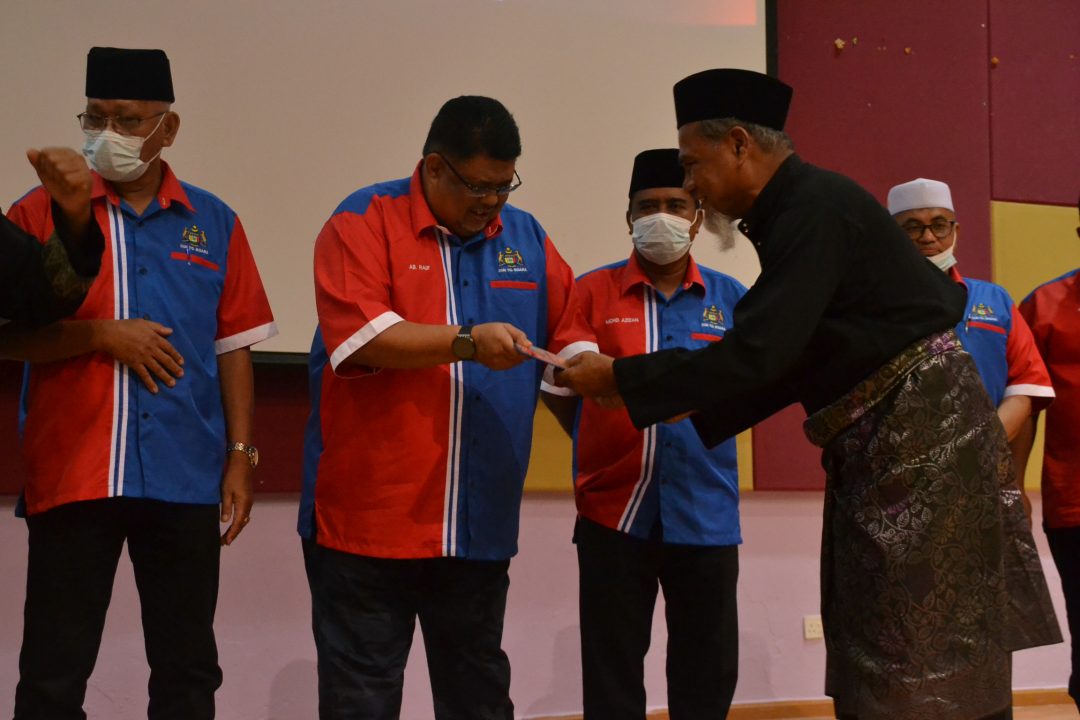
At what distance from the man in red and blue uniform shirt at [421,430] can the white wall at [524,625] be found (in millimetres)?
1229

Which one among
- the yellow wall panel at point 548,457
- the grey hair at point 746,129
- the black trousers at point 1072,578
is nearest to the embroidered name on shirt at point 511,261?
the grey hair at point 746,129

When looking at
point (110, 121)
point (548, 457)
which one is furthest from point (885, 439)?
point (548, 457)

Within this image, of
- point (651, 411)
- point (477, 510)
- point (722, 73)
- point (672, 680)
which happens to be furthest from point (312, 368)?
point (672, 680)

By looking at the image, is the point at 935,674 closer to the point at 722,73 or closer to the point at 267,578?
the point at 722,73

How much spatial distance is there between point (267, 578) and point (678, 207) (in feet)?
5.83

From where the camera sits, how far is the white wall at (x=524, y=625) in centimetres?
315

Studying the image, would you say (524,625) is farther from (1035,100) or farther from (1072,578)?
(1035,100)

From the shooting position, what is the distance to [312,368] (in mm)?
2293

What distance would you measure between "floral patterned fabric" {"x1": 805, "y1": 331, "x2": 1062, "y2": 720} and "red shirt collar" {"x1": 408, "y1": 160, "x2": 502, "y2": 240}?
2.71ft

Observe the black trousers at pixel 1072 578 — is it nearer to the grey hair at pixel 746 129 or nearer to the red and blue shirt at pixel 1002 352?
the red and blue shirt at pixel 1002 352

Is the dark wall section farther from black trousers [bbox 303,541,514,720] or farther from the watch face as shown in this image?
the watch face

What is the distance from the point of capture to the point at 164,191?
236 cm

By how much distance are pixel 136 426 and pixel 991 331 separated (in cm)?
255

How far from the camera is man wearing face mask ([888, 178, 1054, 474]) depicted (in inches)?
127
